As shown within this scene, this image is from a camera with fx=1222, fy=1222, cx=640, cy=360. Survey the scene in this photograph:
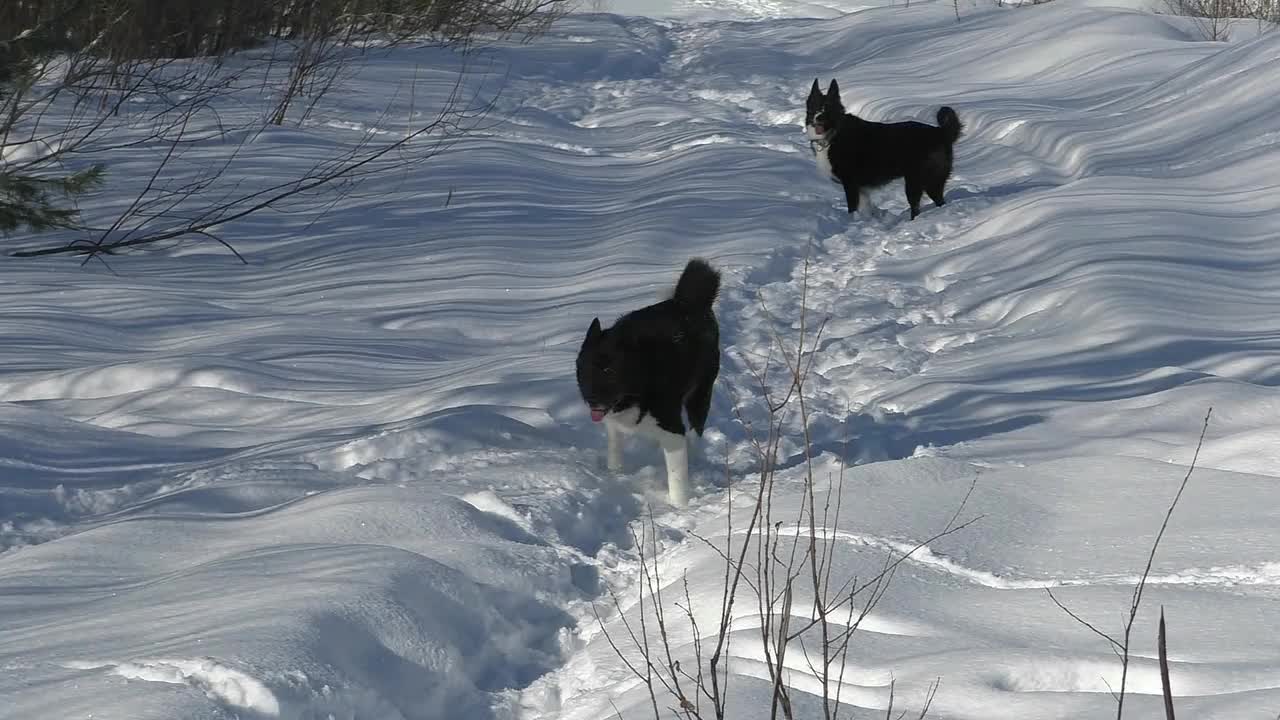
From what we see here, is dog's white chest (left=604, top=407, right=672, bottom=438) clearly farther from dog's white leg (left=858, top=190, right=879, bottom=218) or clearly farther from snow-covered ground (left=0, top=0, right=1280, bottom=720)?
dog's white leg (left=858, top=190, right=879, bottom=218)

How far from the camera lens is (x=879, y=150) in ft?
26.7

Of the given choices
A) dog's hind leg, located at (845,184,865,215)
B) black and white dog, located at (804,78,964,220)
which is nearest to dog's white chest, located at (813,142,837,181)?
black and white dog, located at (804,78,964,220)

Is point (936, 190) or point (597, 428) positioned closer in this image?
point (597, 428)

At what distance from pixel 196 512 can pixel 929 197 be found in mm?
6145

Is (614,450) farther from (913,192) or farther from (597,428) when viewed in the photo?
(913,192)

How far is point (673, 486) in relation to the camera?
4.25 meters

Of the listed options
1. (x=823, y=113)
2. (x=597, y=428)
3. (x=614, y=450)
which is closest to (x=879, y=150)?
(x=823, y=113)

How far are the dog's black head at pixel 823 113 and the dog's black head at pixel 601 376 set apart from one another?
4.68 m

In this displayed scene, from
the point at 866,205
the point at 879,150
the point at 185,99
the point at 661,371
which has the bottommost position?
the point at 866,205

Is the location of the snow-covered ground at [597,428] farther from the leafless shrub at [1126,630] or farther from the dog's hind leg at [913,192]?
the dog's hind leg at [913,192]

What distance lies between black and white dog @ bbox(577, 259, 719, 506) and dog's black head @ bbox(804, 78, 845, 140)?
4.05 metres

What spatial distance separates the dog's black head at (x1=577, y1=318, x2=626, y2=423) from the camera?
159 inches

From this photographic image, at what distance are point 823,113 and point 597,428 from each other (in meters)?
4.23

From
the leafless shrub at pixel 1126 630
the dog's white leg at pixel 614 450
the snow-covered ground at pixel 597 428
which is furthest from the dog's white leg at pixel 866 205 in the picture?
the leafless shrub at pixel 1126 630
